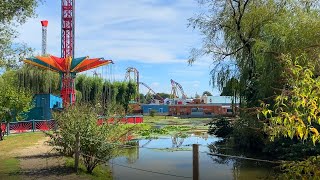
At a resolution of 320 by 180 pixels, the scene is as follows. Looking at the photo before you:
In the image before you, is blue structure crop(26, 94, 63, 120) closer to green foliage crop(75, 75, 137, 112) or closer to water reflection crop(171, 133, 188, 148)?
→ water reflection crop(171, 133, 188, 148)

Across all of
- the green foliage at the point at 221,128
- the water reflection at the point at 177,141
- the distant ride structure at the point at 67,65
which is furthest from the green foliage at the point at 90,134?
the distant ride structure at the point at 67,65

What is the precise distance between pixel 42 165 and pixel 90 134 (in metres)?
2.58

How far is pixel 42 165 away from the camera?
43.9 ft

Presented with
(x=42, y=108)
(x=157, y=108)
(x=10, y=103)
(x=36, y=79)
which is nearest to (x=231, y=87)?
(x=10, y=103)

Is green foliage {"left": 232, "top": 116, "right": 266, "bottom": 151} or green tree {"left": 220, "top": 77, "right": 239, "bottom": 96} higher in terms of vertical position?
green tree {"left": 220, "top": 77, "right": 239, "bottom": 96}

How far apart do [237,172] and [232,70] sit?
8.96 metres

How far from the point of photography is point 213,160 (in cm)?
1781

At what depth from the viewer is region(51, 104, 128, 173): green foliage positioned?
11977 mm

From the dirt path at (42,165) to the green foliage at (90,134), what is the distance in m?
0.75

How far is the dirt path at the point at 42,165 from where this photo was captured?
11516 millimetres

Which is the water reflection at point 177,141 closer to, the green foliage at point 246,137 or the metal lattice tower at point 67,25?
the green foliage at point 246,137

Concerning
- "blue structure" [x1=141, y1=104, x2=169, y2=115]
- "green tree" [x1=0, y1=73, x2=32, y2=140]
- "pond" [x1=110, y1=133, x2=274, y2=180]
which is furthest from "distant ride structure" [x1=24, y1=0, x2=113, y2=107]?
"blue structure" [x1=141, y1=104, x2=169, y2=115]

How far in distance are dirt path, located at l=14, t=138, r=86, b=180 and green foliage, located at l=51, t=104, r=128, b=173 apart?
2.46ft

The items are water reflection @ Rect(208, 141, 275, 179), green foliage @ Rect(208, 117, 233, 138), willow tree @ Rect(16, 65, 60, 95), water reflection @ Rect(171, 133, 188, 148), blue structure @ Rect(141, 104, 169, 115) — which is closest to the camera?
water reflection @ Rect(208, 141, 275, 179)
